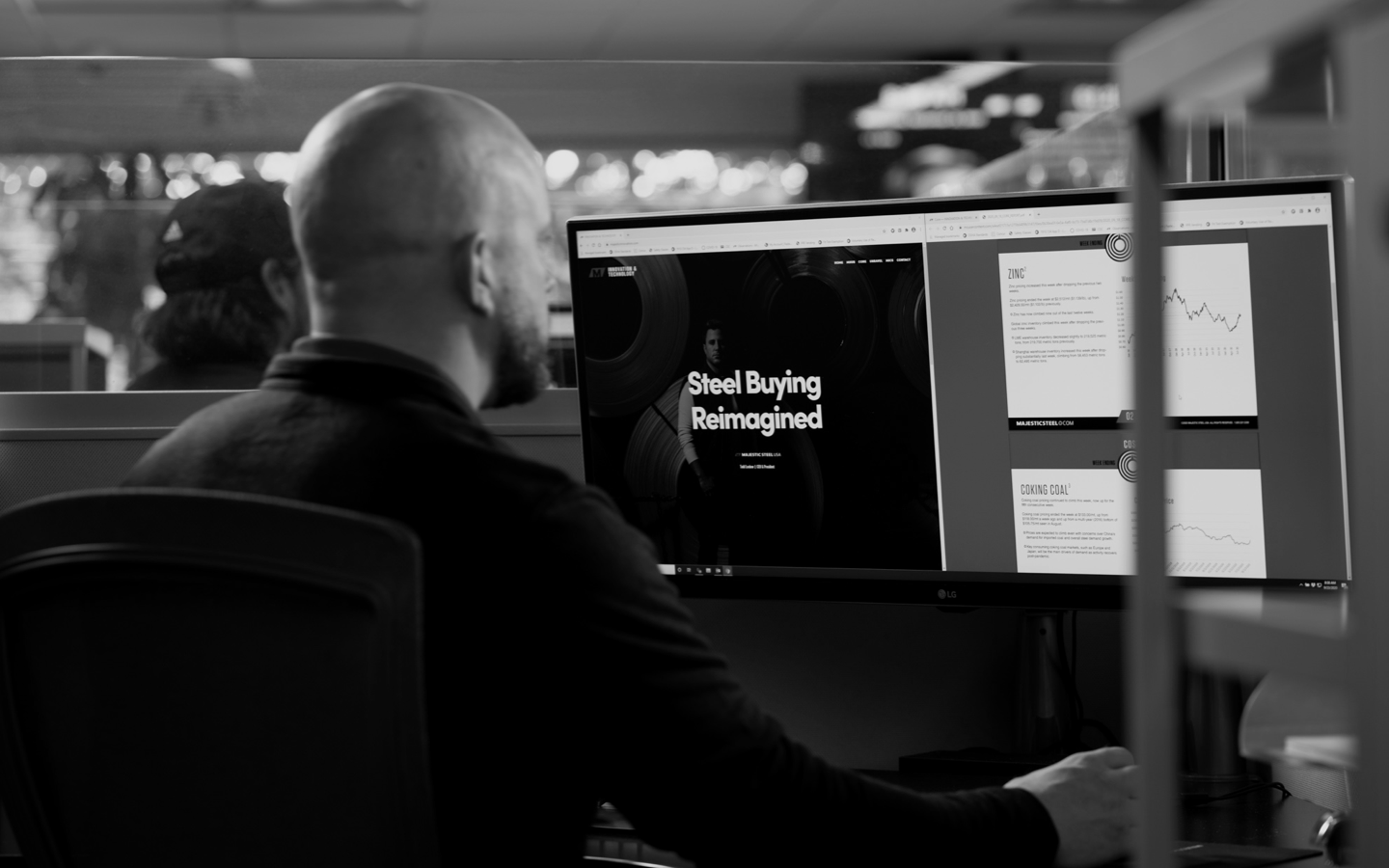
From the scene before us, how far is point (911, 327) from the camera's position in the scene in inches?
48.3

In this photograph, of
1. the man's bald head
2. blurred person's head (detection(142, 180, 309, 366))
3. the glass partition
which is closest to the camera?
the man's bald head

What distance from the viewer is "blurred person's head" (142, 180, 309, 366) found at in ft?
4.59

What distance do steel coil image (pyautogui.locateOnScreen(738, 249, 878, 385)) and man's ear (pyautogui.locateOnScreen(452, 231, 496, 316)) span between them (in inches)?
15.1

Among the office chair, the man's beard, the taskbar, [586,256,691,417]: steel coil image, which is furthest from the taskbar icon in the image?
the office chair

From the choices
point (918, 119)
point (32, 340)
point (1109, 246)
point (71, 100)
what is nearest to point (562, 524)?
point (1109, 246)

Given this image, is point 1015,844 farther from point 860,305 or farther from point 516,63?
point 516,63

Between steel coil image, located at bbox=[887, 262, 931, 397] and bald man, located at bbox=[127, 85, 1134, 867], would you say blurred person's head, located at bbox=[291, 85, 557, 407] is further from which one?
steel coil image, located at bbox=[887, 262, 931, 397]

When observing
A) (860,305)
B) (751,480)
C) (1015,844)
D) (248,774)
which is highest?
(860,305)

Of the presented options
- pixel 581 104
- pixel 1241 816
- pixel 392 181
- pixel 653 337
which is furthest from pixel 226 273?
pixel 1241 816

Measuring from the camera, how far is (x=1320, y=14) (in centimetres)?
40

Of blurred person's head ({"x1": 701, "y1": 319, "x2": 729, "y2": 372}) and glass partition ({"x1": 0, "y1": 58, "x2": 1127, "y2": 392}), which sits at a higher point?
glass partition ({"x1": 0, "y1": 58, "x2": 1127, "y2": 392})

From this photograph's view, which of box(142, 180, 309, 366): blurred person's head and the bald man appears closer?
the bald man

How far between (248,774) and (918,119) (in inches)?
262

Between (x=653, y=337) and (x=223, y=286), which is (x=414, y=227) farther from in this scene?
(x=223, y=286)
